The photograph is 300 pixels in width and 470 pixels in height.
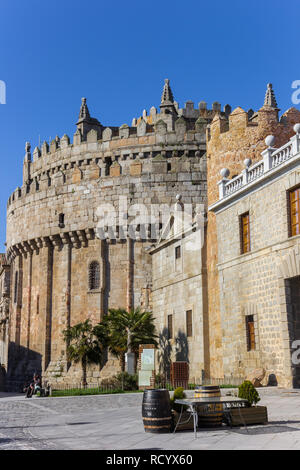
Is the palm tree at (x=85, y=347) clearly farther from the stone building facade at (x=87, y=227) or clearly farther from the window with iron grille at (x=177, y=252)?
the window with iron grille at (x=177, y=252)

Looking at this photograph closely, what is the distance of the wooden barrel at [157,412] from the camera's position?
10.1 metres

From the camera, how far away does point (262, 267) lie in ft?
62.9

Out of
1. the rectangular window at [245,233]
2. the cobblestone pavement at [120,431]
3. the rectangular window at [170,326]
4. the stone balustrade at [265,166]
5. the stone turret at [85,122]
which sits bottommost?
the cobblestone pavement at [120,431]

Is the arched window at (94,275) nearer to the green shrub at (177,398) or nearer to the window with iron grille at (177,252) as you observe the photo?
the window with iron grille at (177,252)

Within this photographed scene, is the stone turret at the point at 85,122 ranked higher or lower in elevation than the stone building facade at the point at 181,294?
higher

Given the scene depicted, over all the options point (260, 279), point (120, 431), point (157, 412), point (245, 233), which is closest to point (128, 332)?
point (245, 233)

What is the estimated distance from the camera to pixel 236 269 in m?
21.0

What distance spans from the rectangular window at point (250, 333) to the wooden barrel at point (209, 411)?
9491 mm

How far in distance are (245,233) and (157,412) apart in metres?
11.6

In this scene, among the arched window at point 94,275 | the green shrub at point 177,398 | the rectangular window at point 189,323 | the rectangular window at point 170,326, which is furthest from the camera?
the arched window at point 94,275

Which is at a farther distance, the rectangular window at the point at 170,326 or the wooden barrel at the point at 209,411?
the rectangular window at the point at 170,326

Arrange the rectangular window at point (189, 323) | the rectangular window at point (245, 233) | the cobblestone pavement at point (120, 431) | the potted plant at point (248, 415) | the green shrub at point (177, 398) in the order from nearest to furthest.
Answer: the cobblestone pavement at point (120, 431) → the potted plant at point (248, 415) → the green shrub at point (177, 398) → the rectangular window at point (245, 233) → the rectangular window at point (189, 323)

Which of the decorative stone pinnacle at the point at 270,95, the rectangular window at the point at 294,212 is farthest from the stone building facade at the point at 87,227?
the rectangular window at the point at 294,212

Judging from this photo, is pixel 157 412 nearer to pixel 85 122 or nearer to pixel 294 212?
pixel 294 212
